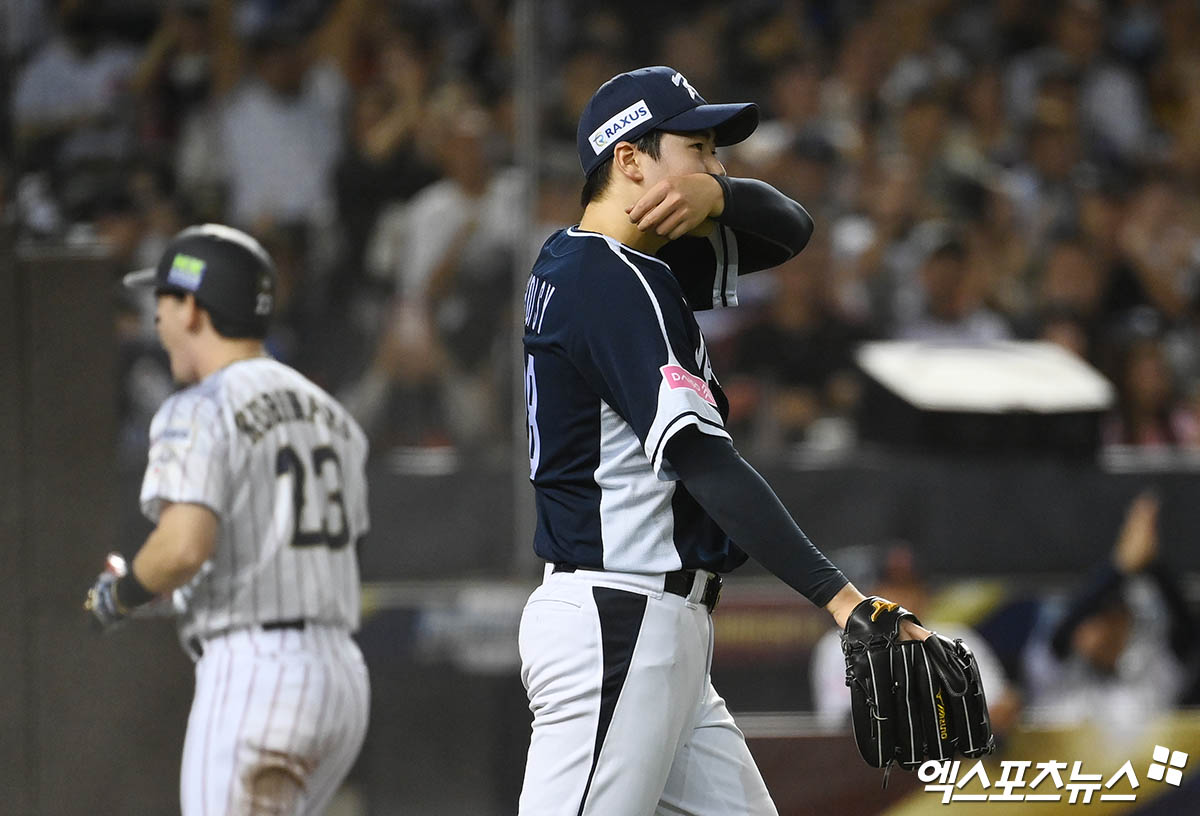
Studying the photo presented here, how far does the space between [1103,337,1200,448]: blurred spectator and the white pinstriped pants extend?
4.56 metres

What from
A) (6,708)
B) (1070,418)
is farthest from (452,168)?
(6,708)

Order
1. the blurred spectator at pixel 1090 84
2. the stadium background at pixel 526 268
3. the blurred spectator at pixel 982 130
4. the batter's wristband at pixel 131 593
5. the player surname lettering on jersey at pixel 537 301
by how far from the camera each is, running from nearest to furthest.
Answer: the player surname lettering on jersey at pixel 537 301 < the batter's wristband at pixel 131 593 < the stadium background at pixel 526 268 < the blurred spectator at pixel 982 130 < the blurred spectator at pixel 1090 84

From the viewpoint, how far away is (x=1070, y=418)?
7062 mm

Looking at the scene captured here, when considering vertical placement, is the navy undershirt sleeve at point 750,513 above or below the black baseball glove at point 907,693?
above

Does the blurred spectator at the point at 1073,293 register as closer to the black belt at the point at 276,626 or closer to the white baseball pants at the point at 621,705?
the black belt at the point at 276,626

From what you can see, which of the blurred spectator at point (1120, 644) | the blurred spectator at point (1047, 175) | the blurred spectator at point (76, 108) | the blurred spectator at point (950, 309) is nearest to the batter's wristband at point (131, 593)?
the blurred spectator at point (76, 108)

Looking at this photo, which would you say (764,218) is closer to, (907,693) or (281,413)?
(907,693)

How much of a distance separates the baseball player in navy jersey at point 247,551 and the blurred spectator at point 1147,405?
449 centimetres

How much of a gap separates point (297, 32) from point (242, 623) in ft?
18.6

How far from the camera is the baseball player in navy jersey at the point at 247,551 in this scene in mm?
3658

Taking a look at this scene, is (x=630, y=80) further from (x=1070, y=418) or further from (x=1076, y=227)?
(x=1076, y=227)

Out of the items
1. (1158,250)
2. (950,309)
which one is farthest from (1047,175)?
(950,309)

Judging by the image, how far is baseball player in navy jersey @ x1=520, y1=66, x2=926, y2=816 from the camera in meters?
2.69

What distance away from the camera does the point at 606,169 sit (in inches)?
119
